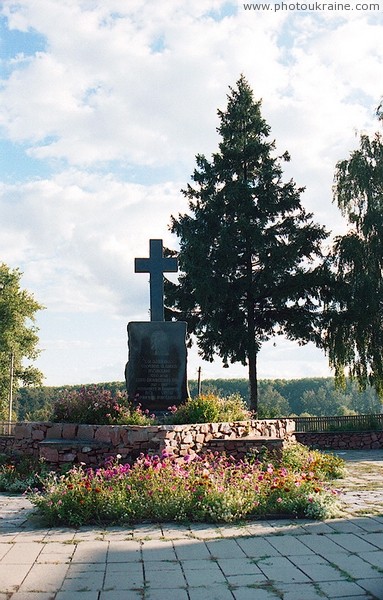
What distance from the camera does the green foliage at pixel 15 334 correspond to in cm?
3278

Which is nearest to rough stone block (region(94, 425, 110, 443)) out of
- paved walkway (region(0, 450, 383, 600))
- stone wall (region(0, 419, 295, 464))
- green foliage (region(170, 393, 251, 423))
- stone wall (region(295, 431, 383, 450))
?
stone wall (region(0, 419, 295, 464))

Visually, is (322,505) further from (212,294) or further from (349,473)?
(212,294)

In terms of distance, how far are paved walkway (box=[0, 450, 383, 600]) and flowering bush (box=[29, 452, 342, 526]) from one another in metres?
0.22

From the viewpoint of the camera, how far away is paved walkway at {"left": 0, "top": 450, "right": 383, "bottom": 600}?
4344mm

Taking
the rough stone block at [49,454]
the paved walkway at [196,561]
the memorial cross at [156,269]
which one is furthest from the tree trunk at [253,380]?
the paved walkway at [196,561]

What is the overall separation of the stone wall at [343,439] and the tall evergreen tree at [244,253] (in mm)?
2491

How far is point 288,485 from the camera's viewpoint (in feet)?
24.2

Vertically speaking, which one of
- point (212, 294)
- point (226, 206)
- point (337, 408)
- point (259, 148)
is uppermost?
point (259, 148)

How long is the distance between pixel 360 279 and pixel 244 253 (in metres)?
4.38

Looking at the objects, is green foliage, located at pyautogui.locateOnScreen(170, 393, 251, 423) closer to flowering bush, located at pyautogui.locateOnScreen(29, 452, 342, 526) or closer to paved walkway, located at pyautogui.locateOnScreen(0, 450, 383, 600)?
flowering bush, located at pyautogui.locateOnScreen(29, 452, 342, 526)

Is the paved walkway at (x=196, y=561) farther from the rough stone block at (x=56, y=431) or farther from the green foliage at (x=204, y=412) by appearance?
the green foliage at (x=204, y=412)

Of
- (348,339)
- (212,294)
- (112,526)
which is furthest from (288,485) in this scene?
(348,339)

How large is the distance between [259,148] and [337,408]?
6604cm

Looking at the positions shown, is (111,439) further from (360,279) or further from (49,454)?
(360,279)
